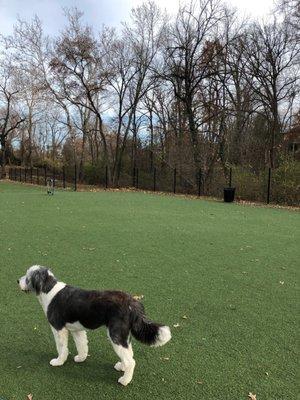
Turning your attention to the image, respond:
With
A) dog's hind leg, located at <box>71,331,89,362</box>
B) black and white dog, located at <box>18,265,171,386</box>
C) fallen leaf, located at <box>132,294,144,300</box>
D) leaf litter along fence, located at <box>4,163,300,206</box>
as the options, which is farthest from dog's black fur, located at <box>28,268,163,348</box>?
leaf litter along fence, located at <box>4,163,300,206</box>

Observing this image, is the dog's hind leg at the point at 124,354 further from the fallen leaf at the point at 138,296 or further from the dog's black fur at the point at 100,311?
the fallen leaf at the point at 138,296

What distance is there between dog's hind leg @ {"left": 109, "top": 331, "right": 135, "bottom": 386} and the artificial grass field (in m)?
0.07

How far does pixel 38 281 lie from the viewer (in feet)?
10.0

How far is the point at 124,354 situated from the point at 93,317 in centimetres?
33

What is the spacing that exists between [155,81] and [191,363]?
25.2m

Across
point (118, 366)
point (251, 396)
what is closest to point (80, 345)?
point (118, 366)

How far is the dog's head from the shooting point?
10.0 feet

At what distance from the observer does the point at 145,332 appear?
8.82 feet

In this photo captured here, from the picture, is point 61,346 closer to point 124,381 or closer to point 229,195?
point 124,381

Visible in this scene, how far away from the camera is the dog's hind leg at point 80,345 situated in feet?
10.1

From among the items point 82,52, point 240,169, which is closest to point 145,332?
point 240,169

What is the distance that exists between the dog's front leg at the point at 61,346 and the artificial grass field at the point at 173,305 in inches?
2.6

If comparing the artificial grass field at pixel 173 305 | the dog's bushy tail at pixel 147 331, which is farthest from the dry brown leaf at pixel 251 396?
the dog's bushy tail at pixel 147 331

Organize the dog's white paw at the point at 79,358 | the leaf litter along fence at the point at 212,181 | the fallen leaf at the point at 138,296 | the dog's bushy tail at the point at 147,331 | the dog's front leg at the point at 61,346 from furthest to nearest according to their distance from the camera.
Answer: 1. the leaf litter along fence at the point at 212,181
2. the fallen leaf at the point at 138,296
3. the dog's white paw at the point at 79,358
4. the dog's front leg at the point at 61,346
5. the dog's bushy tail at the point at 147,331
